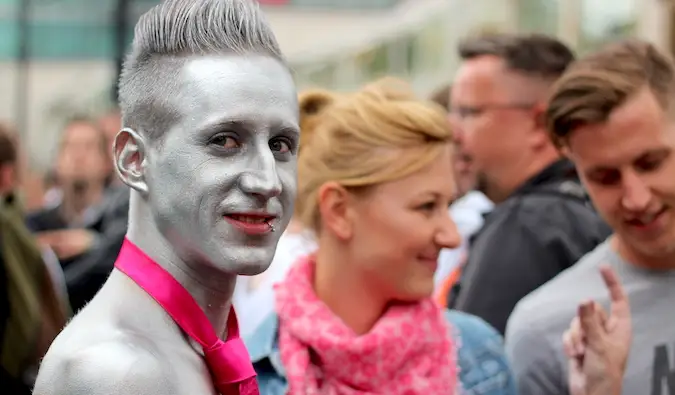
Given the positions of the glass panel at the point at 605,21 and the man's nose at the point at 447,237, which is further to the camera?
the glass panel at the point at 605,21

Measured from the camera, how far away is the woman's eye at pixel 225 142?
179 centimetres

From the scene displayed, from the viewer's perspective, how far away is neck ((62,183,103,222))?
7008mm

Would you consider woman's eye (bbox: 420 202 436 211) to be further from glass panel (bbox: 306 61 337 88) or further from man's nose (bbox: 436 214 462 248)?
glass panel (bbox: 306 61 337 88)

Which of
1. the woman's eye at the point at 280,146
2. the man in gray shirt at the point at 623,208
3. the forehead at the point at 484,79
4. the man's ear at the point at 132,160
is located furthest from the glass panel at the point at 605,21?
the man's ear at the point at 132,160

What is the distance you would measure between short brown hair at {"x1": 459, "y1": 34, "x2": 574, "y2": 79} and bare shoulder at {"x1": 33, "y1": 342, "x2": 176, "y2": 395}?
277 cm

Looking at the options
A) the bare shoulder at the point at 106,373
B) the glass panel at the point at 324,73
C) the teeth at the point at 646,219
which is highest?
the bare shoulder at the point at 106,373

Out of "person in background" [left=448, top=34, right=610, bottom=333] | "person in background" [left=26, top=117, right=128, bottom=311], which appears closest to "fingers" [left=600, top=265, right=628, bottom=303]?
"person in background" [left=448, top=34, right=610, bottom=333]

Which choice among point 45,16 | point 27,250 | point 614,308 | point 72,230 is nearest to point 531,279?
point 614,308

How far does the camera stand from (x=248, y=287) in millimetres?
4023

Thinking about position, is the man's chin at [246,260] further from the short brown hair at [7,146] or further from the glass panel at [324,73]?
the glass panel at [324,73]

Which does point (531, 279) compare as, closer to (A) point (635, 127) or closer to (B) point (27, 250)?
(A) point (635, 127)

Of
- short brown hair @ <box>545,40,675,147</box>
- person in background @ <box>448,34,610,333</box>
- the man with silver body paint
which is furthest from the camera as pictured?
person in background @ <box>448,34,610,333</box>

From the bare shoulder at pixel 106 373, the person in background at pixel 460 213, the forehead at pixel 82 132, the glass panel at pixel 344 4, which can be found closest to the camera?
the bare shoulder at pixel 106 373

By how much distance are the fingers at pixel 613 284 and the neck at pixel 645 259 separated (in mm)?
298
